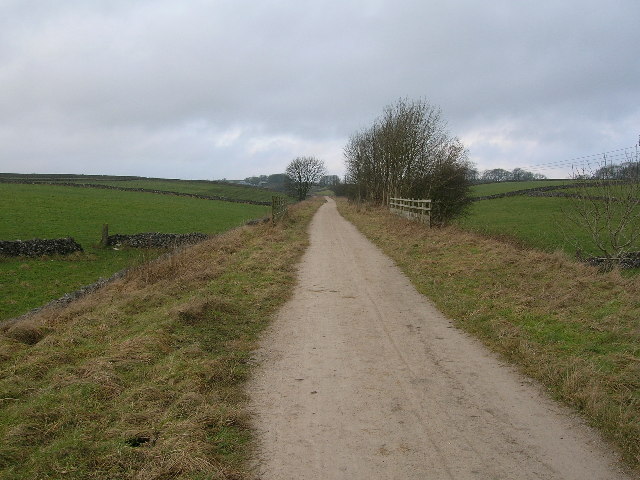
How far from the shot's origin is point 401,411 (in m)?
4.82

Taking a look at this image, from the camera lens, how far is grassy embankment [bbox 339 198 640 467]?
492 cm

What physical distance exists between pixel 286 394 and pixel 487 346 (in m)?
3.49

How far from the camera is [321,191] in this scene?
585 ft

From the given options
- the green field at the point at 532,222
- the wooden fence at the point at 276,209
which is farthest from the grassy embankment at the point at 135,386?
the wooden fence at the point at 276,209

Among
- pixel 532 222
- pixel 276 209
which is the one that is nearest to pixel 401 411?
pixel 276 209

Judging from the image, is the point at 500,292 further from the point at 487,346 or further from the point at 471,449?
the point at 471,449

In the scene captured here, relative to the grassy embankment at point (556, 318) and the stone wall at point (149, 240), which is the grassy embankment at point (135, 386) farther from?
the stone wall at point (149, 240)

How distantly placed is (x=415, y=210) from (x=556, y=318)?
61.8 ft

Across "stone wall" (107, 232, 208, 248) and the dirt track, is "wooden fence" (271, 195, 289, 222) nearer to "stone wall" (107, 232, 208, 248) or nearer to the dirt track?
"stone wall" (107, 232, 208, 248)

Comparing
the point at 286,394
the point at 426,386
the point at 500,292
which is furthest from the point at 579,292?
the point at 286,394

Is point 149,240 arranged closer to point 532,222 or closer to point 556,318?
point 556,318

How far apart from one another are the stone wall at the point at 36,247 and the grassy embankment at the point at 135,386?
13.0 metres

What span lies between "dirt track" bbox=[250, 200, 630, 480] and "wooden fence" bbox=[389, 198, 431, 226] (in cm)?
1448

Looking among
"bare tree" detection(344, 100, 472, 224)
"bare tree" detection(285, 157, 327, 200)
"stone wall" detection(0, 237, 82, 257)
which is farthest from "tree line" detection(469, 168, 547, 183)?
"stone wall" detection(0, 237, 82, 257)
